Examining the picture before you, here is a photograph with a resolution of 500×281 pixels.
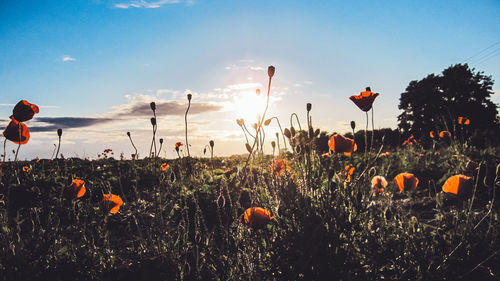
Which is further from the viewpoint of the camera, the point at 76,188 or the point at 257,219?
the point at 76,188

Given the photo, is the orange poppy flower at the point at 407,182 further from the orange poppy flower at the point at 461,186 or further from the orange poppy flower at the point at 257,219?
the orange poppy flower at the point at 257,219

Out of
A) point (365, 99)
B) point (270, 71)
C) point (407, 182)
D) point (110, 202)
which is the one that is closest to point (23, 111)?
point (110, 202)

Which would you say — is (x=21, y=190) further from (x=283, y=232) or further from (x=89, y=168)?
(x=283, y=232)

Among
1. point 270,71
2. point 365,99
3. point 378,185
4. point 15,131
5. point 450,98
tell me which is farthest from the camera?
point 450,98

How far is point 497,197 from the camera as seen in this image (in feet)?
13.6

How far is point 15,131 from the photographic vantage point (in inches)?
82.4

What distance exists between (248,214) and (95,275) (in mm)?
1103

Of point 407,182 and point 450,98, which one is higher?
point 450,98

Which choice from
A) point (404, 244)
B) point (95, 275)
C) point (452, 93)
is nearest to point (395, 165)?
point (404, 244)

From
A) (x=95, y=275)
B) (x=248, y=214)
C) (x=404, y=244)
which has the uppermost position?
(x=248, y=214)

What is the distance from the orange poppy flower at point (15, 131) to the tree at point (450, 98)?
92.8ft

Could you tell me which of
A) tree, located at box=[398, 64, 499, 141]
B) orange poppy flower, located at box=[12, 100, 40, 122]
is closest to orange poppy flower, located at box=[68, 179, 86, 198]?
orange poppy flower, located at box=[12, 100, 40, 122]

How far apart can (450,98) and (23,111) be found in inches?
1273

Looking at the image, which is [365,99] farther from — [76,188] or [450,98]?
[450,98]
